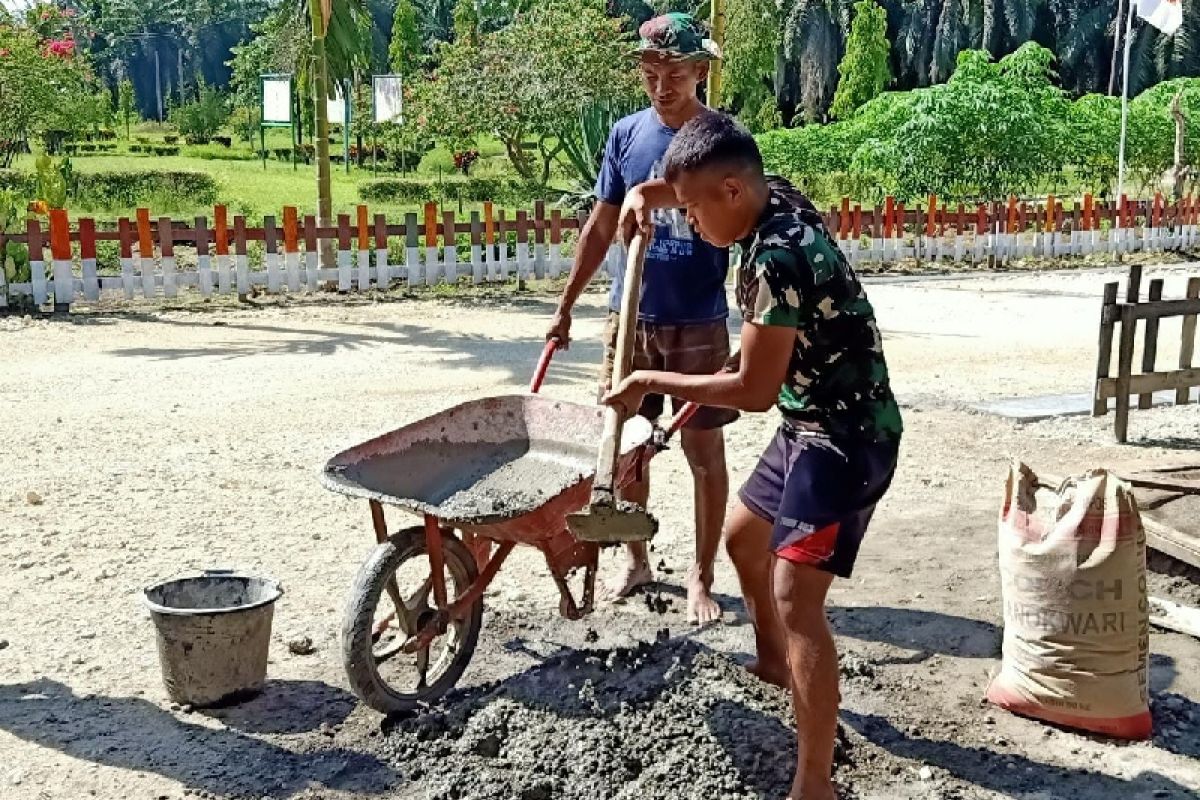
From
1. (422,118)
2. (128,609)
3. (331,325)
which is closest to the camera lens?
(128,609)

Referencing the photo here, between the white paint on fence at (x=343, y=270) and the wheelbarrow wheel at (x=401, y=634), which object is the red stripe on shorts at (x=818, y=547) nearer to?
the wheelbarrow wheel at (x=401, y=634)

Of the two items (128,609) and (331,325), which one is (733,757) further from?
(331,325)

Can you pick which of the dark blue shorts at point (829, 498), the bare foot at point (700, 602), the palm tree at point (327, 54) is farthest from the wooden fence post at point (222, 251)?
the dark blue shorts at point (829, 498)

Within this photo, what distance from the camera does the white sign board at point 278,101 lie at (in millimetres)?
24828

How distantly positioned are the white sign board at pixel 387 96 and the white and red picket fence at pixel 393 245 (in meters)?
8.08

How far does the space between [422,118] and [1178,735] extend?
27465 millimetres

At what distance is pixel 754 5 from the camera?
44.2 meters

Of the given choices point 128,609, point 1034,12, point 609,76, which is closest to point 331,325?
point 128,609

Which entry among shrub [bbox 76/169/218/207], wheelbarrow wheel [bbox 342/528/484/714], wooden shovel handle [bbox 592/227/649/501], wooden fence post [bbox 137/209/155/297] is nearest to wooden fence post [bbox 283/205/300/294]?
wooden fence post [bbox 137/209/155/297]

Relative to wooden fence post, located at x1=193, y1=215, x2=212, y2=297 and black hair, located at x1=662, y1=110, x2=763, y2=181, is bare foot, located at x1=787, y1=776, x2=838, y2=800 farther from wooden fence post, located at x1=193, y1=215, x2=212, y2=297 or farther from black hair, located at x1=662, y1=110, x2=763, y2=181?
wooden fence post, located at x1=193, y1=215, x2=212, y2=297

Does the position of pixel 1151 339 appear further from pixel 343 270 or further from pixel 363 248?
pixel 343 270

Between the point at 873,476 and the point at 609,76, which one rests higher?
the point at 609,76

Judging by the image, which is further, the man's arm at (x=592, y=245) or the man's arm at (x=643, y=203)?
the man's arm at (x=592, y=245)

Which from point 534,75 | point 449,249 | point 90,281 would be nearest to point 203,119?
point 534,75
